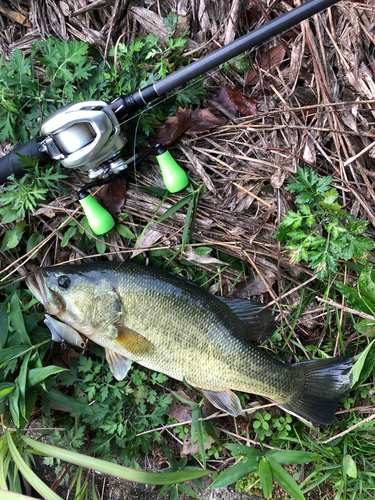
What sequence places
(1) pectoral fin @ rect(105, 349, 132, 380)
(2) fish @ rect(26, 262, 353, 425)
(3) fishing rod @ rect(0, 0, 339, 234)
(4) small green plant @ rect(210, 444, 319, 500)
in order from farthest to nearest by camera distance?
(1) pectoral fin @ rect(105, 349, 132, 380)
(2) fish @ rect(26, 262, 353, 425)
(4) small green plant @ rect(210, 444, 319, 500)
(3) fishing rod @ rect(0, 0, 339, 234)

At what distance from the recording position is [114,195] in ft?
10.6

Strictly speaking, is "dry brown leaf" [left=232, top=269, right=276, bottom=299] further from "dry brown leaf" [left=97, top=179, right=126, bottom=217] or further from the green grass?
"dry brown leaf" [left=97, top=179, right=126, bottom=217]

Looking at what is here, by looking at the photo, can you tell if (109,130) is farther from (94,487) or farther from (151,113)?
(94,487)

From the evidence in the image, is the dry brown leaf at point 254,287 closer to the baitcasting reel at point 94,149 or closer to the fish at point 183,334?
the fish at point 183,334

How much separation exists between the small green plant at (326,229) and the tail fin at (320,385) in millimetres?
783

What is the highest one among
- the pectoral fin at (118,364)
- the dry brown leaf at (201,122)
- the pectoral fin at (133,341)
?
the dry brown leaf at (201,122)

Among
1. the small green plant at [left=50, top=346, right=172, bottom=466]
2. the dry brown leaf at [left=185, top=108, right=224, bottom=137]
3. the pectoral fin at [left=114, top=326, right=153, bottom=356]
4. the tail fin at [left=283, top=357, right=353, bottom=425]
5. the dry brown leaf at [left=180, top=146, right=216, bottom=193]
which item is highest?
the dry brown leaf at [left=185, top=108, right=224, bottom=137]

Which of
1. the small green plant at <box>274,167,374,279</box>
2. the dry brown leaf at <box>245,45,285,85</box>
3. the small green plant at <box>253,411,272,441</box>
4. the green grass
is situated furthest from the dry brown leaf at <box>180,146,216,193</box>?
the small green plant at <box>253,411,272,441</box>

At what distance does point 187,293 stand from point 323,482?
2.07 m

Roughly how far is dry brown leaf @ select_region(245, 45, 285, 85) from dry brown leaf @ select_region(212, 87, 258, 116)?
6.5 inches

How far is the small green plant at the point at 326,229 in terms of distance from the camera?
2680 mm

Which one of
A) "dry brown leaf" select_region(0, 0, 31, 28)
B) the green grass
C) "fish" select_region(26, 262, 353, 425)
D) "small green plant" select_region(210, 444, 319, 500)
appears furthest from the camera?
"dry brown leaf" select_region(0, 0, 31, 28)

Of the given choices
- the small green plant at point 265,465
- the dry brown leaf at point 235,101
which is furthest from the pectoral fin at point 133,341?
the dry brown leaf at point 235,101

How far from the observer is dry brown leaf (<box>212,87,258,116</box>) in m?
3.14
